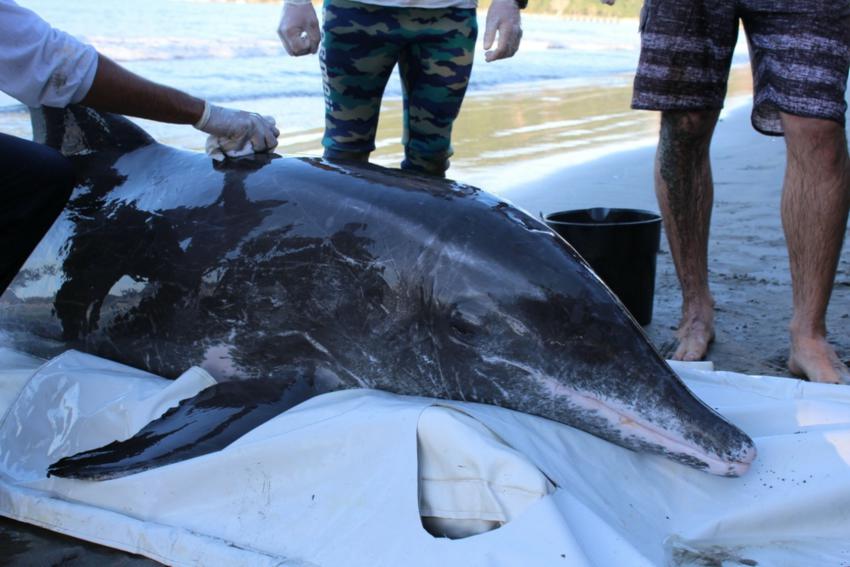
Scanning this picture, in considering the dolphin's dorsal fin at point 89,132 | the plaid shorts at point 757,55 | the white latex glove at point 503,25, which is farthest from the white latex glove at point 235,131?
the plaid shorts at point 757,55

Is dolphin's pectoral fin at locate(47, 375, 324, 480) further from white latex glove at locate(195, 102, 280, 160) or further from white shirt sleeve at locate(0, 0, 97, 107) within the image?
white shirt sleeve at locate(0, 0, 97, 107)

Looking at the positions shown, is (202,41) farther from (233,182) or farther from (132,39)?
(233,182)

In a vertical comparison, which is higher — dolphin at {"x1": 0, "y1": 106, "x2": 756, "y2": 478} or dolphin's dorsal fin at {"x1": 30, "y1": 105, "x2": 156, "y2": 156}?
dolphin's dorsal fin at {"x1": 30, "y1": 105, "x2": 156, "y2": 156}

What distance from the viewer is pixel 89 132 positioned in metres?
3.84

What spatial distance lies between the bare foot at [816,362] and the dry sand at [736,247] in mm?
99

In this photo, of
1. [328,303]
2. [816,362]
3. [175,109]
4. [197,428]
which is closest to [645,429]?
[328,303]

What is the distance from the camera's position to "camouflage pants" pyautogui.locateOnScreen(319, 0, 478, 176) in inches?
172

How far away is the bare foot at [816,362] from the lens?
3.89 meters

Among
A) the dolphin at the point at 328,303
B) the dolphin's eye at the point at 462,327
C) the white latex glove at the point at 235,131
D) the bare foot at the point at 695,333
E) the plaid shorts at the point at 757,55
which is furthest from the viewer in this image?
the bare foot at the point at 695,333

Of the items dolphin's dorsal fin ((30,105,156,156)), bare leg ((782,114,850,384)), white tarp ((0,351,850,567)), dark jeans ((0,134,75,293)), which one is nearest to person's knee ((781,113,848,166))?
bare leg ((782,114,850,384))

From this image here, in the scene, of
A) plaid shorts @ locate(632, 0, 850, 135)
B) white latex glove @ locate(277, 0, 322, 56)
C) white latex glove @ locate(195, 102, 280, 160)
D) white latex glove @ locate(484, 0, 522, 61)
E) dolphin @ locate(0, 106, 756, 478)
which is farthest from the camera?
white latex glove @ locate(484, 0, 522, 61)

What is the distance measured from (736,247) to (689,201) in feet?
5.75

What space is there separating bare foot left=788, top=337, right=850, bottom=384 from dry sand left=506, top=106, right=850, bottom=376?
0.32 feet

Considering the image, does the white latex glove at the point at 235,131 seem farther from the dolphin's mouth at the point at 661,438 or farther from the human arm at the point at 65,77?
the dolphin's mouth at the point at 661,438
